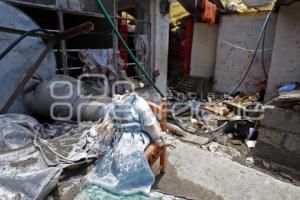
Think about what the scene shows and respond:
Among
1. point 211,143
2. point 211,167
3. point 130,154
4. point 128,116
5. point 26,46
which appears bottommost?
point 211,143

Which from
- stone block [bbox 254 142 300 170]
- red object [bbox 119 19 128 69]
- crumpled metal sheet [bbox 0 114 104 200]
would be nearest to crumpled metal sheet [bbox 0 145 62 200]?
crumpled metal sheet [bbox 0 114 104 200]

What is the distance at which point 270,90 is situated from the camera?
19.1ft

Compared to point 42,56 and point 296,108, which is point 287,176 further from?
point 42,56

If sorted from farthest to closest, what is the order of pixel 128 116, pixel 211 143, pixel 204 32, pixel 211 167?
pixel 204 32
pixel 211 143
pixel 211 167
pixel 128 116

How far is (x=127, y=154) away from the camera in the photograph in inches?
→ 67.3

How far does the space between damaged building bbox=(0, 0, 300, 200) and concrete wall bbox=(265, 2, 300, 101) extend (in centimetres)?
3

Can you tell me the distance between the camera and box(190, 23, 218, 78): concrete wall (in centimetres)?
757

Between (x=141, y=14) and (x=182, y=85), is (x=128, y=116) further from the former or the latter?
(x=182, y=85)

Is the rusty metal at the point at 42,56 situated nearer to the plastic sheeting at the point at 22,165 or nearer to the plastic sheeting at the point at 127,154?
the plastic sheeting at the point at 22,165

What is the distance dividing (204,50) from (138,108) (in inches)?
260

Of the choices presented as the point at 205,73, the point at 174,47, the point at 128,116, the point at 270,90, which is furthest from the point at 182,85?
the point at 128,116

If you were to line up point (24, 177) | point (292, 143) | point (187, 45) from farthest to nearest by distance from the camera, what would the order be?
point (187, 45), point (292, 143), point (24, 177)

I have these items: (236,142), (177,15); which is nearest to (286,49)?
(236,142)

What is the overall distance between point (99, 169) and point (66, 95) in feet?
4.09
